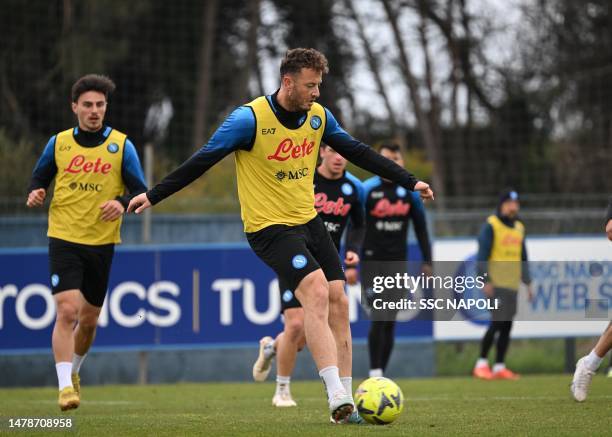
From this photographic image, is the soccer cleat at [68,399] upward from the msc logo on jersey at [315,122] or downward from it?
downward

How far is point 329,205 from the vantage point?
985 cm

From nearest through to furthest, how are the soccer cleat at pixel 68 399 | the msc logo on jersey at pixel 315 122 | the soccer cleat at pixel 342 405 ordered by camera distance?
the soccer cleat at pixel 342 405 → the msc logo on jersey at pixel 315 122 → the soccer cleat at pixel 68 399

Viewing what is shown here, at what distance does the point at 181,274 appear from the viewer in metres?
14.2

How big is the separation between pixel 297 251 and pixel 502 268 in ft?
23.2

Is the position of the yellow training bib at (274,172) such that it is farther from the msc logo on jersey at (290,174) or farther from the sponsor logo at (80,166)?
the sponsor logo at (80,166)

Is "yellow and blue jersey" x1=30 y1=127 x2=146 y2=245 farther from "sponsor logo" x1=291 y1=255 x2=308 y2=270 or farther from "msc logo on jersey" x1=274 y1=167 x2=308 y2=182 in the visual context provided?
"sponsor logo" x1=291 y1=255 x2=308 y2=270

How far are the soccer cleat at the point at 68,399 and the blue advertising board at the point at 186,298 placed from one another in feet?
18.4

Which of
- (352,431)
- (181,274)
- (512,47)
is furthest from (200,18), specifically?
(352,431)

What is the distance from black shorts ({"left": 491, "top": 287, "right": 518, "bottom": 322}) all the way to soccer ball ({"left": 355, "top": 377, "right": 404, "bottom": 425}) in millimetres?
6784

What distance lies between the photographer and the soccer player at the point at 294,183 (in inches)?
273

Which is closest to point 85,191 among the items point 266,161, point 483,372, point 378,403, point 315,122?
point 266,161

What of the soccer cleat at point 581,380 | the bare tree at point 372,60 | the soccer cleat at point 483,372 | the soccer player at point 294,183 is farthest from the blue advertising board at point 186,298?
the bare tree at point 372,60

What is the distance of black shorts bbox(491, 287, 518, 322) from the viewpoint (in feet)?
44.7

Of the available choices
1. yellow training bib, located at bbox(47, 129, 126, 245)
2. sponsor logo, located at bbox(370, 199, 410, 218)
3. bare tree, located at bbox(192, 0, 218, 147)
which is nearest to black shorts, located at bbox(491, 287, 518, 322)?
sponsor logo, located at bbox(370, 199, 410, 218)
